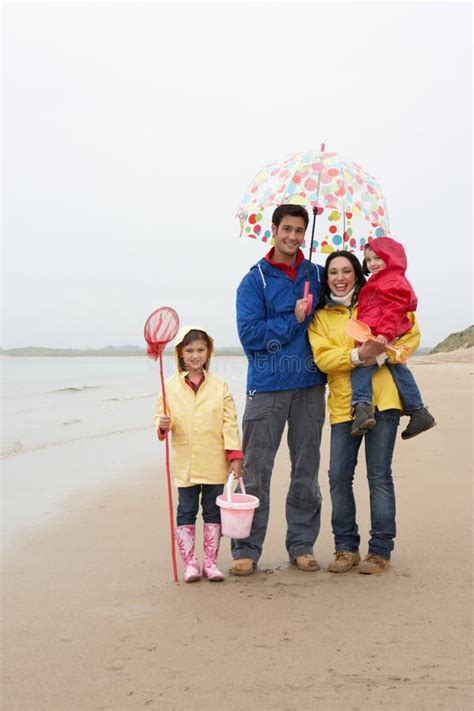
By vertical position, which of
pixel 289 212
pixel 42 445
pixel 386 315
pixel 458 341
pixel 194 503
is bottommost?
pixel 458 341

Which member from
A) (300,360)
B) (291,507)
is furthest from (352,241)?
(291,507)

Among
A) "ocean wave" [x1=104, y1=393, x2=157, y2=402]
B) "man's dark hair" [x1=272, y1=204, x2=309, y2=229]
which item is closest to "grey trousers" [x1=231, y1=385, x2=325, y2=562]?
"man's dark hair" [x1=272, y1=204, x2=309, y2=229]

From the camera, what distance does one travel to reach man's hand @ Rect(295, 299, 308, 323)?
3893 mm

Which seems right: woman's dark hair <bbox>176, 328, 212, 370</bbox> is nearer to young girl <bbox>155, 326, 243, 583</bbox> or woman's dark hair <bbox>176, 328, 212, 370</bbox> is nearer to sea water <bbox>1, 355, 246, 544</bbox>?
young girl <bbox>155, 326, 243, 583</bbox>

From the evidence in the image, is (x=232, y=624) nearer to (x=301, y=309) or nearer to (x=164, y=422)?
(x=164, y=422)

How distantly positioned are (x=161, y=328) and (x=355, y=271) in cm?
121

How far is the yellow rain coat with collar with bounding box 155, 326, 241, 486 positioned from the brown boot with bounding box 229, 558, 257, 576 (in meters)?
0.48

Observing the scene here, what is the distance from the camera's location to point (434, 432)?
28.8 ft

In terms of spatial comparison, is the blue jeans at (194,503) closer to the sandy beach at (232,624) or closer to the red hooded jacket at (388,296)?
the sandy beach at (232,624)

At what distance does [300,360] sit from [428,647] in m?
1.76

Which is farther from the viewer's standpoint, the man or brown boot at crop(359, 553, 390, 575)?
the man

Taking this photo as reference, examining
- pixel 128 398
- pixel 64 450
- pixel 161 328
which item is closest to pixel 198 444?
pixel 161 328

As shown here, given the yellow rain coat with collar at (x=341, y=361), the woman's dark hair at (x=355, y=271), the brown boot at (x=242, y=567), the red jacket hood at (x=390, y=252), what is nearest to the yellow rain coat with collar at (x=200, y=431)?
the brown boot at (x=242, y=567)

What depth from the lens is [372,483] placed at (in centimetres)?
395
